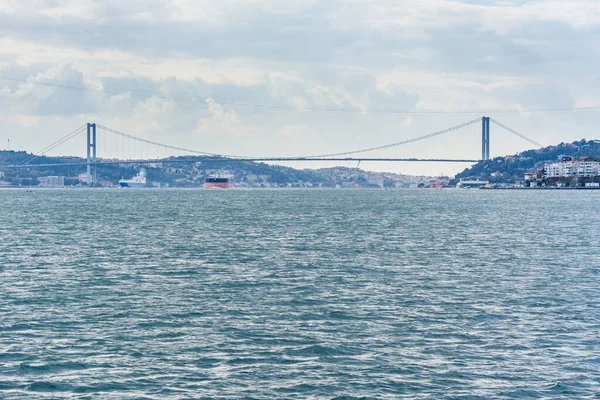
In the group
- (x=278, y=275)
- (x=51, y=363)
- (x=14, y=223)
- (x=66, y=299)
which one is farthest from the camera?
(x=14, y=223)

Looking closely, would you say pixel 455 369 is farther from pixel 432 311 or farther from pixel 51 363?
pixel 51 363

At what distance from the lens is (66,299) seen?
23859 millimetres

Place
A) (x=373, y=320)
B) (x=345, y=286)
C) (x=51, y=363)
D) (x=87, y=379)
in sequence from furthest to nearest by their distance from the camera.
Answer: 1. (x=345, y=286)
2. (x=373, y=320)
3. (x=51, y=363)
4. (x=87, y=379)

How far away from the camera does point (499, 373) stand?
16031 mm

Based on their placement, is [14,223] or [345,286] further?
[14,223]

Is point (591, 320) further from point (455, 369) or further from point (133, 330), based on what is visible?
point (133, 330)

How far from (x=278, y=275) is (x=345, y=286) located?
3.57 metres

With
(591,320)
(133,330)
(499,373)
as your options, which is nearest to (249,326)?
(133,330)

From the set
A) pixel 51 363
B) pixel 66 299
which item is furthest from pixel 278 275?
pixel 51 363

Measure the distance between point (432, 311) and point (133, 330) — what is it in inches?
315

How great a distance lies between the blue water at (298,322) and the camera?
15.4 m

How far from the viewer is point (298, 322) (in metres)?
20.6

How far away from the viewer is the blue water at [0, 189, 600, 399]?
15.4m

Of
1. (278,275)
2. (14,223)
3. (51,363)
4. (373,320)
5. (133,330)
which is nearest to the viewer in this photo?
(51,363)
